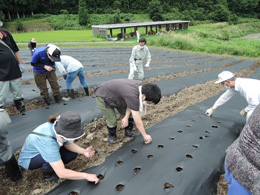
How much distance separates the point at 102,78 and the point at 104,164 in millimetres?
3543

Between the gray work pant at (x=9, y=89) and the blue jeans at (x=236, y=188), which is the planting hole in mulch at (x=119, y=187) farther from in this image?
the gray work pant at (x=9, y=89)

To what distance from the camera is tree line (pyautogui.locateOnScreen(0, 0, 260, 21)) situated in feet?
127

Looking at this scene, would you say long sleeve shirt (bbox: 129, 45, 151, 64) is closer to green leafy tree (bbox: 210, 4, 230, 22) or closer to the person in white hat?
the person in white hat

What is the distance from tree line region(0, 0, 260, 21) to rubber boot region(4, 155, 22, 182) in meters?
42.8

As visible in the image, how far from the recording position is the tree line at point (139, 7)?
38.7 metres

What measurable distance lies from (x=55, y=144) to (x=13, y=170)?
2.46 ft

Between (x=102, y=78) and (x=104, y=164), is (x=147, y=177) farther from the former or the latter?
(x=102, y=78)

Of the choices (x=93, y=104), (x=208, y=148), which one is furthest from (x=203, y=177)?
(x=93, y=104)

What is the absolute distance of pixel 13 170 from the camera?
199 centimetres

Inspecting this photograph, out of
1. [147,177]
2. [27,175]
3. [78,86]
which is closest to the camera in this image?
[147,177]

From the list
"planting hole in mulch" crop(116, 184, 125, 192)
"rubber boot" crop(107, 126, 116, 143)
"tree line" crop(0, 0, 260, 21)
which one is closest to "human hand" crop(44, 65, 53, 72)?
"rubber boot" crop(107, 126, 116, 143)

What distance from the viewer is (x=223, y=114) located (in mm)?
3252

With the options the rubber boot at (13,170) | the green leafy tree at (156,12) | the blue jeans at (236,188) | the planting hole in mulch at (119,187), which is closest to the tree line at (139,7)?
the green leafy tree at (156,12)

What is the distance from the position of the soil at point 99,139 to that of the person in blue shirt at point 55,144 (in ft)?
0.77
